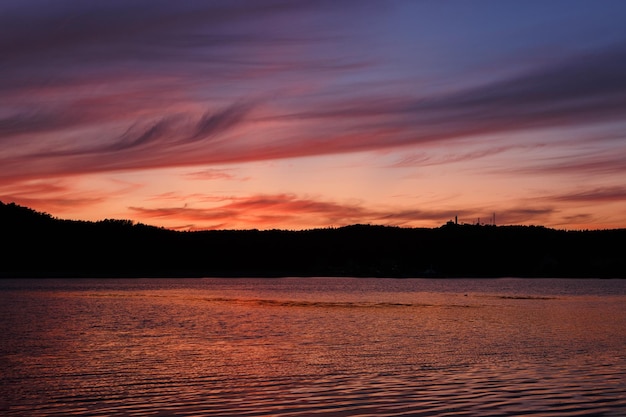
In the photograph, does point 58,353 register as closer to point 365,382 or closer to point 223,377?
point 223,377

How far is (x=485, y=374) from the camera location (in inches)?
1056

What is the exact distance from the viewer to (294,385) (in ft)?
80.4

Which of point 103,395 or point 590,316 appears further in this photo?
point 590,316

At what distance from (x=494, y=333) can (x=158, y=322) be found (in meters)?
23.4

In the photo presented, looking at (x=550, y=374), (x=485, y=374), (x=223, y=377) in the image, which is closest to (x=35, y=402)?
(x=223, y=377)

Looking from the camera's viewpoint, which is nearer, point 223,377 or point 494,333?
point 223,377

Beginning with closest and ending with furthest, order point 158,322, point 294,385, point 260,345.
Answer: point 294,385, point 260,345, point 158,322

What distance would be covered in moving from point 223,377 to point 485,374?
9.09 metres

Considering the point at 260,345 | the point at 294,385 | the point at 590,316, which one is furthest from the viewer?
the point at 590,316

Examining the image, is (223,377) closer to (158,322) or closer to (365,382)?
(365,382)

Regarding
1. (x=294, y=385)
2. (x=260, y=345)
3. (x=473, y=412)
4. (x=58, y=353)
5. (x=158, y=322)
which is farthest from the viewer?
(x=158, y=322)

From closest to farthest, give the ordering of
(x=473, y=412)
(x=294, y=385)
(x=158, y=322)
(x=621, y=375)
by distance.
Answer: (x=473, y=412) → (x=294, y=385) → (x=621, y=375) → (x=158, y=322)

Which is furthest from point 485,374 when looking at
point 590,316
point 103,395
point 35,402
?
point 590,316

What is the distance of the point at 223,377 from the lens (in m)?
26.4
